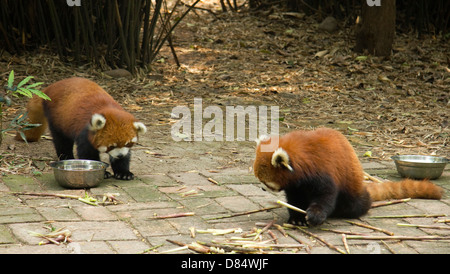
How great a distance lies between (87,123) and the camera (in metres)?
4.77

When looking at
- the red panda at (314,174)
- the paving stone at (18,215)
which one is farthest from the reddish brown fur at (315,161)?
the paving stone at (18,215)

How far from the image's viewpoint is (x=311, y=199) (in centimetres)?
369

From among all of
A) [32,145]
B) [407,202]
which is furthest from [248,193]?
[32,145]

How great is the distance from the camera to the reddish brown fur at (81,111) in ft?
15.3

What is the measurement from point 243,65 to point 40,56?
9.62 feet

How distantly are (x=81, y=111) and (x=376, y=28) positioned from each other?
18.3 ft

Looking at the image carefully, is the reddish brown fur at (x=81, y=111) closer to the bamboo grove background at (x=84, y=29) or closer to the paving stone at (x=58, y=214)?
the paving stone at (x=58, y=214)

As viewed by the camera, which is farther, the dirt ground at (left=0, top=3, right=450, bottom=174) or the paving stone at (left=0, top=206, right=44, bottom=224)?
the dirt ground at (left=0, top=3, right=450, bottom=174)

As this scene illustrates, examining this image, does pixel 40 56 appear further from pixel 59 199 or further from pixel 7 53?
pixel 59 199

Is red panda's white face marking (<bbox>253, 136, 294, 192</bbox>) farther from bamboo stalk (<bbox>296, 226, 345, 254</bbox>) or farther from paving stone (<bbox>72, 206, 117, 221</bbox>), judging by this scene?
paving stone (<bbox>72, 206, 117, 221</bbox>)

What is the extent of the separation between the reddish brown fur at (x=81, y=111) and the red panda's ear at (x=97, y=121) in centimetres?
5

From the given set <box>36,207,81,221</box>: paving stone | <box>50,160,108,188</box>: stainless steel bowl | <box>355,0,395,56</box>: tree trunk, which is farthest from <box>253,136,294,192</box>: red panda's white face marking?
<box>355,0,395,56</box>: tree trunk

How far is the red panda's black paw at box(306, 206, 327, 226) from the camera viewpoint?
356 cm

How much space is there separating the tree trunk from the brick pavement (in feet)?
15.0
